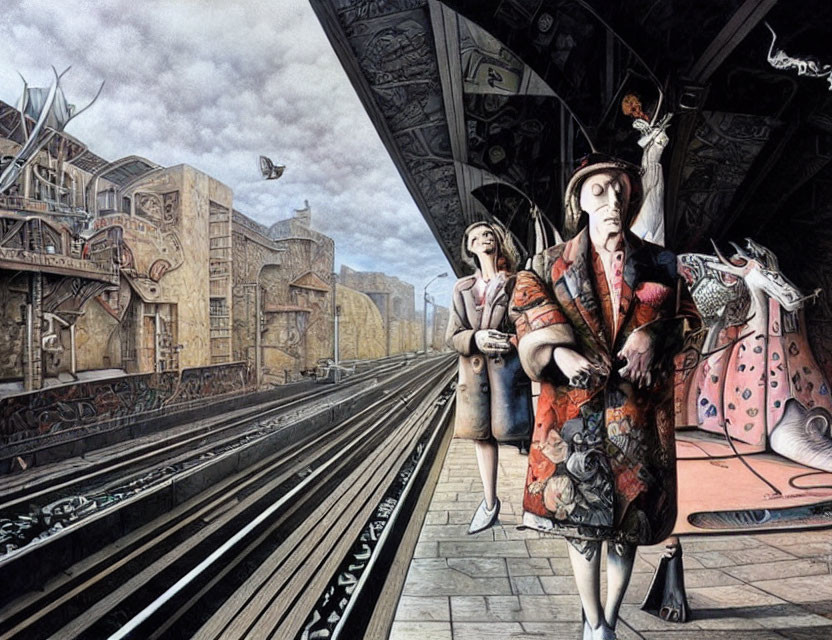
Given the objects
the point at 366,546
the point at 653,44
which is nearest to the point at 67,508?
the point at 366,546

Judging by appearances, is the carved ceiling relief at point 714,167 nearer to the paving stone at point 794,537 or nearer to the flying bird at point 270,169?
the paving stone at point 794,537

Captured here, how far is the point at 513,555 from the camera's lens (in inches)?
80.7

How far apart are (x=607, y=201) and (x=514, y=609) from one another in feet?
5.46

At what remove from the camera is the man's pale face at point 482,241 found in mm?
2553

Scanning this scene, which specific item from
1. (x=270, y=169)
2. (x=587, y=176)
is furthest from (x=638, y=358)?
(x=270, y=169)

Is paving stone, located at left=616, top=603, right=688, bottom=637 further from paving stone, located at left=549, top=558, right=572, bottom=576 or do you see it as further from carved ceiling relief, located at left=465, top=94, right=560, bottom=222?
carved ceiling relief, located at left=465, top=94, right=560, bottom=222

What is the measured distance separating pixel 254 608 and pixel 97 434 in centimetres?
287

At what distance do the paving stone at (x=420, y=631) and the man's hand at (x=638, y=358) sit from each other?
1186 millimetres

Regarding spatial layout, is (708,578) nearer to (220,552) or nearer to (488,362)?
(488,362)

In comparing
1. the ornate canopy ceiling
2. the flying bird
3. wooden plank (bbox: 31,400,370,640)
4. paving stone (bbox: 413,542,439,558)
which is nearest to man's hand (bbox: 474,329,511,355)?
the ornate canopy ceiling

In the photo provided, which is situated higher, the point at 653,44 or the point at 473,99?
the point at 473,99

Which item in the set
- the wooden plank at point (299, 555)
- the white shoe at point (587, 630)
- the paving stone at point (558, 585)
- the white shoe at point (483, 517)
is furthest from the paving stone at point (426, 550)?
the white shoe at point (587, 630)

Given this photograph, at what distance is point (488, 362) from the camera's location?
258 centimetres

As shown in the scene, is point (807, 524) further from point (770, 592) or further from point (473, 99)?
point (473, 99)
